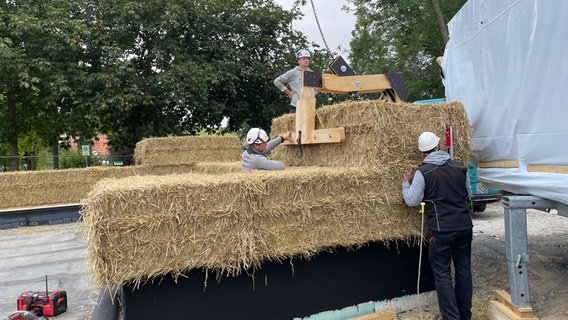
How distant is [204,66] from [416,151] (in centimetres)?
1278

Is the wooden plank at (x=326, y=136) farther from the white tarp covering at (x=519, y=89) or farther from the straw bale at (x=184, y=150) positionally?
the straw bale at (x=184, y=150)

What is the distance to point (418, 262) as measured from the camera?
13.3 ft

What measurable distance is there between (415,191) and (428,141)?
47cm

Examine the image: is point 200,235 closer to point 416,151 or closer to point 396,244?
point 396,244

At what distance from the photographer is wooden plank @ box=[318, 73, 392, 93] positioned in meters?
4.25

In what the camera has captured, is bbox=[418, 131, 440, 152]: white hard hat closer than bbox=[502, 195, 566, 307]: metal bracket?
No

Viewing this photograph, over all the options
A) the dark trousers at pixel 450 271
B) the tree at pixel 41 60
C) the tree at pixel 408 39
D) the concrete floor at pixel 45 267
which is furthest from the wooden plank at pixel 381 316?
the tree at pixel 408 39

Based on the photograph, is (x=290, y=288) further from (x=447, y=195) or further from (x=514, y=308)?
(x=514, y=308)

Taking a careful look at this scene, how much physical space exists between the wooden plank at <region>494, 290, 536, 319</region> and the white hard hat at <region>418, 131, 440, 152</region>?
1.56 metres

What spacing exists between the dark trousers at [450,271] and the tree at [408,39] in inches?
544

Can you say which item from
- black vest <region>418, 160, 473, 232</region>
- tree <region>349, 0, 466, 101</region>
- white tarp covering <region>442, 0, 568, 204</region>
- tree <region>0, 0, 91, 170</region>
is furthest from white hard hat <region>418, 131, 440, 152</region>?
tree <region>349, 0, 466, 101</region>

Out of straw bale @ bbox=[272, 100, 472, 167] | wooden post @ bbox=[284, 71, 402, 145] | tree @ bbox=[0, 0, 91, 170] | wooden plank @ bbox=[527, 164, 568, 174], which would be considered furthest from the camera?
tree @ bbox=[0, 0, 91, 170]

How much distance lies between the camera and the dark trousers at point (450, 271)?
3.49 metres

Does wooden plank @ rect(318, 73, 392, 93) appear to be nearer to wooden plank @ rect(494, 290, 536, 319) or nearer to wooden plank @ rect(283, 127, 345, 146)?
wooden plank @ rect(283, 127, 345, 146)
